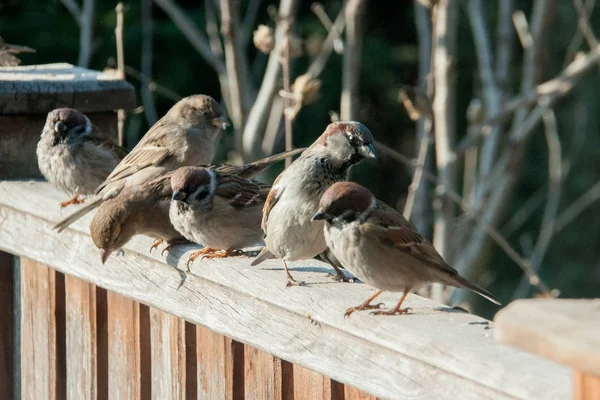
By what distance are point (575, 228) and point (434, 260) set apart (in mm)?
8852

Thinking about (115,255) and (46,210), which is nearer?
(115,255)

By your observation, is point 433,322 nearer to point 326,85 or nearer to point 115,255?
point 115,255

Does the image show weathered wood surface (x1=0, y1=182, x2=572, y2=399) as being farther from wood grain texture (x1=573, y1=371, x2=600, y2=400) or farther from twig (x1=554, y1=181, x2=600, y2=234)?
twig (x1=554, y1=181, x2=600, y2=234)

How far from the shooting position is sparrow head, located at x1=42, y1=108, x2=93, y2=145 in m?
3.32

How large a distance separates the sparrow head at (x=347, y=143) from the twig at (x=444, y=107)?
1.84 metres

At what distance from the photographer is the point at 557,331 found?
1.11 meters

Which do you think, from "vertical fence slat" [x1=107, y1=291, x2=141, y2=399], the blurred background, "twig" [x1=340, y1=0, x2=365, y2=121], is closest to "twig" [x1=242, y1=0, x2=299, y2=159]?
the blurred background

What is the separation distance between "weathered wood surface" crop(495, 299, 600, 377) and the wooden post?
2279 mm

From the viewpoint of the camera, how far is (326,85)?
32.6ft

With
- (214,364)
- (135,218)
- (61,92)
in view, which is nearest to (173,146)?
(61,92)

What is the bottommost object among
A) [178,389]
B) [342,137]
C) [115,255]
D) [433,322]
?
[178,389]

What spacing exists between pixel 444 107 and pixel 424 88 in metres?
0.76

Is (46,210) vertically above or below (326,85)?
above

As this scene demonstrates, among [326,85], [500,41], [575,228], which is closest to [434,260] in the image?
[500,41]
